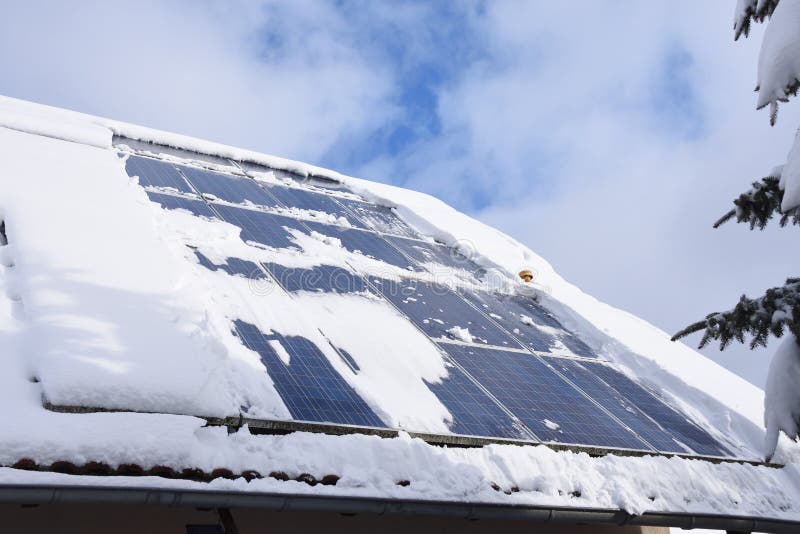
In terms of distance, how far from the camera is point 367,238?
955 cm

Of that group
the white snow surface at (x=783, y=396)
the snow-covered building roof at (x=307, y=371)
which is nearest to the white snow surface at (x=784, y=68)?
the white snow surface at (x=783, y=396)

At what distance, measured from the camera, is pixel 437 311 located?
7680mm

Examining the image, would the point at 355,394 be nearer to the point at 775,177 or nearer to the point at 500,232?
the point at 775,177

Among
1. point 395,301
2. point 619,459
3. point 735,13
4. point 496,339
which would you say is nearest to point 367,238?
point 395,301

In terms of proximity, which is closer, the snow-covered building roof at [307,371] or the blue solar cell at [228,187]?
the snow-covered building roof at [307,371]

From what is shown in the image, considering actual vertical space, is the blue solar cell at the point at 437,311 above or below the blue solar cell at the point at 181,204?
below

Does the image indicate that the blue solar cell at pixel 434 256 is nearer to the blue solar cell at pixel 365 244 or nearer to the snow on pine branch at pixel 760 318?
the blue solar cell at pixel 365 244

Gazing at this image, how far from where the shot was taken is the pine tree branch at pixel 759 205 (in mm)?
5062

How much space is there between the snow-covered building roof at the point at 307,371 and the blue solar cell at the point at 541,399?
3 centimetres

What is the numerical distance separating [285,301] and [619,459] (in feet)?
10.2

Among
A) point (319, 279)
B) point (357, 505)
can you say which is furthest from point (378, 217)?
point (357, 505)

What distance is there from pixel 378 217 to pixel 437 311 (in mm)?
3720

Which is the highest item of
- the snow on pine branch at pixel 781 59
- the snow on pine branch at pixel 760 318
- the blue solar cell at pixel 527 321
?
the blue solar cell at pixel 527 321

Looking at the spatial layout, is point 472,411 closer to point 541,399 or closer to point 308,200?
point 541,399
